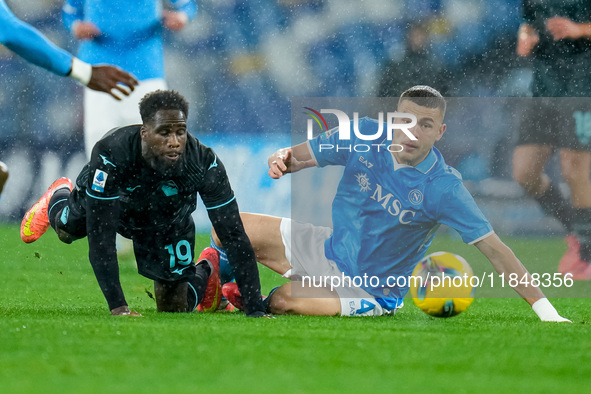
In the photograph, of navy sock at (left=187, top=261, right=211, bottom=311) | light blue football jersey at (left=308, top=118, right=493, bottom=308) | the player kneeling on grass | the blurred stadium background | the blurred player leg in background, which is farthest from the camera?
the blurred stadium background

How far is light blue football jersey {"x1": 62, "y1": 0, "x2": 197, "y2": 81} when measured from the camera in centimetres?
875

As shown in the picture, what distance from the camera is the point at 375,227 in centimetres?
550

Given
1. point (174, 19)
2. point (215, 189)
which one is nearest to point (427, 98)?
point (215, 189)

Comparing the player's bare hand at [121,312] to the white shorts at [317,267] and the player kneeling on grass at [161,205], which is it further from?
the white shorts at [317,267]

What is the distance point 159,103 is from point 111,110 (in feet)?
13.9

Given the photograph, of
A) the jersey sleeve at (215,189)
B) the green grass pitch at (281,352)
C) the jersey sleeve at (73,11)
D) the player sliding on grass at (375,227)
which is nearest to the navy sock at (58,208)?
the green grass pitch at (281,352)

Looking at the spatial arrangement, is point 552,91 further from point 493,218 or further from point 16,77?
point 16,77

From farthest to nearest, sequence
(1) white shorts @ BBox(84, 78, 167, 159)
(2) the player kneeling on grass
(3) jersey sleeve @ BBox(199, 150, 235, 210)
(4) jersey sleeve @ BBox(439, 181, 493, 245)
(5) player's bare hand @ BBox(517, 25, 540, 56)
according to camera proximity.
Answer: (1) white shorts @ BBox(84, 78, 167, 159)
(5) player's bare hand @ BBox(517, 25, 540, 56)
(4) jersey sleeve @ BBox(439, 181, 493, 245)
(3) jersey sleeve @ BBox(199, 150, 235, 210)
(2) the player kneeling on grass

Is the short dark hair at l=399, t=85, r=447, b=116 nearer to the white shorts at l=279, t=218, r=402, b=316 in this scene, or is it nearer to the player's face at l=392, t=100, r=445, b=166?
the player's face at l=392, t=100, r=445, b=166

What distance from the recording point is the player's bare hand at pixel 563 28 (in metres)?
7.38

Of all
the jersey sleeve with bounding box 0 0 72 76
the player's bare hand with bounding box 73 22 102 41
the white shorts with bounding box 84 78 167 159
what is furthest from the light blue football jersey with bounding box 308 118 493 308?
the player's bare hand with bounding box 73 22 102 41

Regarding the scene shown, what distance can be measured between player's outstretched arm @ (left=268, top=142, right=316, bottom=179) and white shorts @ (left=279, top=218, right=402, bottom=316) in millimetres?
414

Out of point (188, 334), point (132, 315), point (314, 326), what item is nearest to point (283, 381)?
point (188, 334)

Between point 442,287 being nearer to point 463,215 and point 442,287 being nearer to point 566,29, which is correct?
point 463,215
